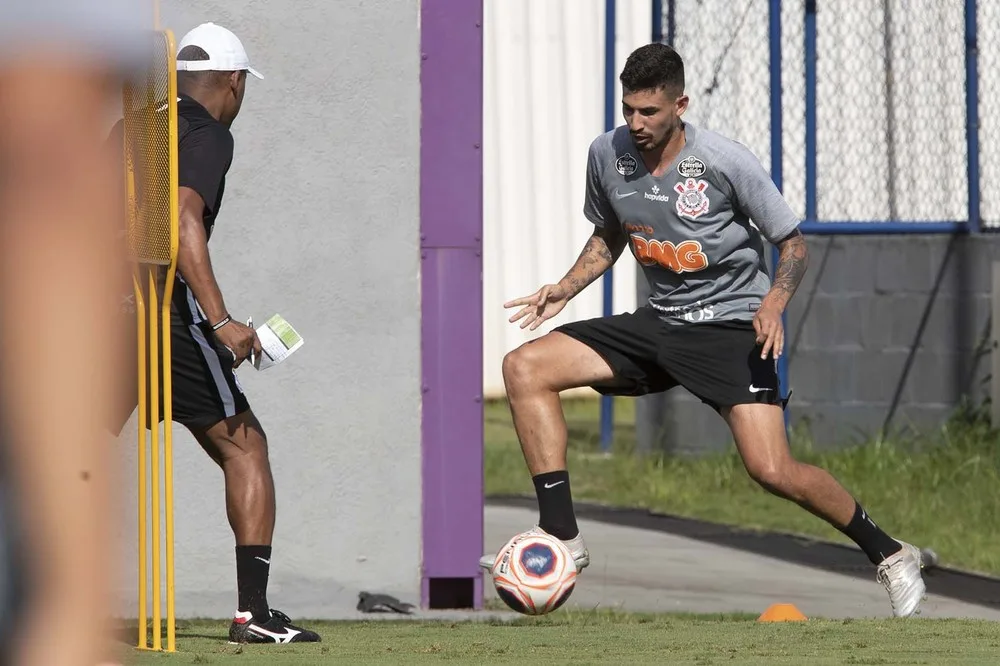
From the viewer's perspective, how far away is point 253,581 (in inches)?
231

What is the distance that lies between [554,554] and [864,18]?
8115 millimetres

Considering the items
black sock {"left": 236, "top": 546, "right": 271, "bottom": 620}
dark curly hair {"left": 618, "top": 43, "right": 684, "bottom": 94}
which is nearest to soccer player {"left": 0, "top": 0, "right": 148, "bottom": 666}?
black sock {"left": 236, "top": 546, "right": 271, "bottom": 620}

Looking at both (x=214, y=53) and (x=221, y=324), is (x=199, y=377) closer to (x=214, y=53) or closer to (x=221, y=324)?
(x=221, y=324)

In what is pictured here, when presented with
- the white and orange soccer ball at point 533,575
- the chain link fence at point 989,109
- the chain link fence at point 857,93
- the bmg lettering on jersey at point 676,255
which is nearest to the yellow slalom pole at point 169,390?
the white and orange soccer ball at point 533,575

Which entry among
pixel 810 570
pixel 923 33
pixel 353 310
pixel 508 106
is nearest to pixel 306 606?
pixel 353 310

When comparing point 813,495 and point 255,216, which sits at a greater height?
point 255,216

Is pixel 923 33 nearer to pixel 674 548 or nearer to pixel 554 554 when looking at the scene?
pixel 674 548

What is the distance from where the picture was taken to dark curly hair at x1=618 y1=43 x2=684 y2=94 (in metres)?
6.34

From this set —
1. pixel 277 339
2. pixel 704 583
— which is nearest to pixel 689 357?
pixel 277 339

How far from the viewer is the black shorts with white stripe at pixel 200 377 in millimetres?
5750

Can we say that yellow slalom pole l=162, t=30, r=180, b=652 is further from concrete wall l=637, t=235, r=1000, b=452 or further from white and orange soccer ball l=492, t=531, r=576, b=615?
concrete wall l=637, t=235, r=1000, b=452

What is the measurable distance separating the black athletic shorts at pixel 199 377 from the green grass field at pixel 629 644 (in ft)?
2.33

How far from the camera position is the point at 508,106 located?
1736 centimetres

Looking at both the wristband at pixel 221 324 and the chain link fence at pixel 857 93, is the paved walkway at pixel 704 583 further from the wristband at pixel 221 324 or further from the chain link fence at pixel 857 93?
the chain link fence at pixel 857 93
